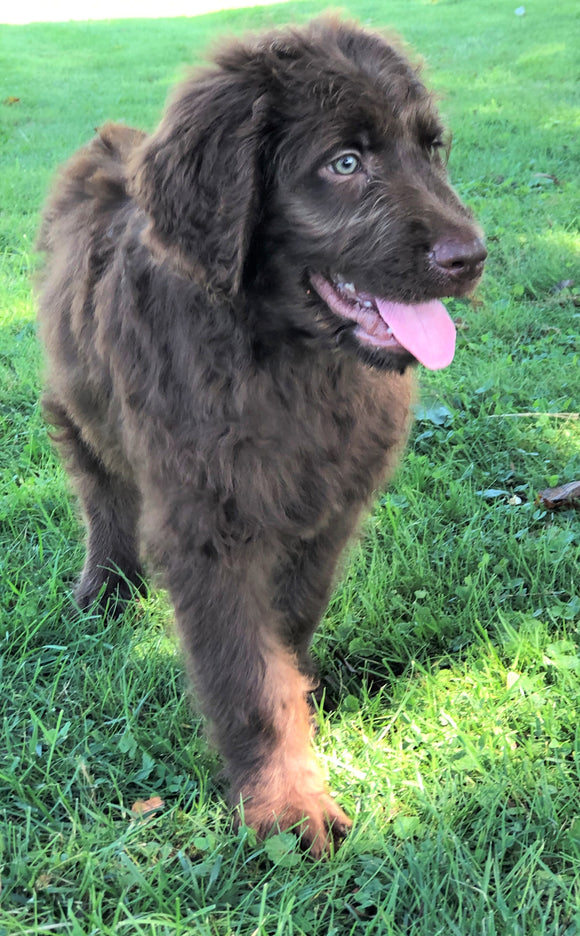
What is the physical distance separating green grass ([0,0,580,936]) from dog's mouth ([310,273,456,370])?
2.41 feet

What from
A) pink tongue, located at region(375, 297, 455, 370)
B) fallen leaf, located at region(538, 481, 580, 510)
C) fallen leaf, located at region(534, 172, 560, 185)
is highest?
pink tongue, located at region(375, 297, 455, 370)

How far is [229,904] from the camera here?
1870mm

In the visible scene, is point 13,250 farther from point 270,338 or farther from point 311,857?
point 311,857

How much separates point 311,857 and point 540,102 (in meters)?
8.26

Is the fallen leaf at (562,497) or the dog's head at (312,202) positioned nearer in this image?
the dog's head at (312,202)

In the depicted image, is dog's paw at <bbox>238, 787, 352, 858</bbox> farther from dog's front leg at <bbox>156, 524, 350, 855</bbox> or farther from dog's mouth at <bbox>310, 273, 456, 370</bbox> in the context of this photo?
dog's mouth at <bbox>310, 273, 456, 370</bbox>

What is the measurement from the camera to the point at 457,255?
1.83 m

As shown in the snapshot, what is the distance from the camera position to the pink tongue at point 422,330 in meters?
1.93

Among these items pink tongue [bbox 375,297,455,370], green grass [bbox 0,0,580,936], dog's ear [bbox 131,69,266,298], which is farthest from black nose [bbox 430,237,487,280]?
→ green grass [bbox 0,0,580,936]

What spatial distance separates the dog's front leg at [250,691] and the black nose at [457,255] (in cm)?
79

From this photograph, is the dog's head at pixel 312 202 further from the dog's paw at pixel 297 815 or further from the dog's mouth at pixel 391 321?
the dog's paw at pixel 297 815

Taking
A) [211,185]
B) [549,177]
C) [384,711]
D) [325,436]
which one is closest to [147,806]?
[384,711]

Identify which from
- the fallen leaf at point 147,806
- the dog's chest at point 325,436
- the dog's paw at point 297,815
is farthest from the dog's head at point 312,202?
the fallen leaf at point 147,806

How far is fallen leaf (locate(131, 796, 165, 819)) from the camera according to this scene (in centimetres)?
211
